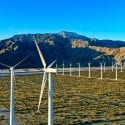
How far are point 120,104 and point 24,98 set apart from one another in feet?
49.0

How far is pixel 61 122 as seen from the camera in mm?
39375

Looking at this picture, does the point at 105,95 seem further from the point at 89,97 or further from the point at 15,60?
the point at 15,60

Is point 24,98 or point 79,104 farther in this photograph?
point 24,98

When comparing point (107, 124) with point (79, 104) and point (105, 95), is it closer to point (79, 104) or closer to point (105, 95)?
point (79, 104)

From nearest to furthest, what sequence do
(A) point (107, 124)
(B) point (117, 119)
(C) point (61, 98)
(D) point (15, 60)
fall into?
1. (A) point (107, 124)
2. (B) point (117, 119)
3. (C) point (61, 98)
4. (D) point (15, 60)

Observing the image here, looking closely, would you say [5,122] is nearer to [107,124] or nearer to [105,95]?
[107,124]

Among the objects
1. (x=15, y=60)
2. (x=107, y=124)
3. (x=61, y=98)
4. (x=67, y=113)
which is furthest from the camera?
(x=15, y=60)

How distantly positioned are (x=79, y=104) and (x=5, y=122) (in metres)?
13.5

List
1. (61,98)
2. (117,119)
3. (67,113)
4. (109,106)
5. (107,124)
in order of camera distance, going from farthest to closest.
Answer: (61,98)
(109,106)
(67,113)
(117,119)
(107,124)

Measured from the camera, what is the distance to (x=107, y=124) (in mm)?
38188

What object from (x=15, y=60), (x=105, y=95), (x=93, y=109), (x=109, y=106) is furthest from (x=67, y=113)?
(x=15, y=60)

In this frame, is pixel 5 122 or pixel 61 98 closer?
pixel 5 122

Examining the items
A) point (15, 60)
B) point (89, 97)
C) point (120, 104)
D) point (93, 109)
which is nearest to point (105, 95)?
point (89, 97)

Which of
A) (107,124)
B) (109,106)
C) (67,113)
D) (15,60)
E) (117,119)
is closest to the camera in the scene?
(107,124)
